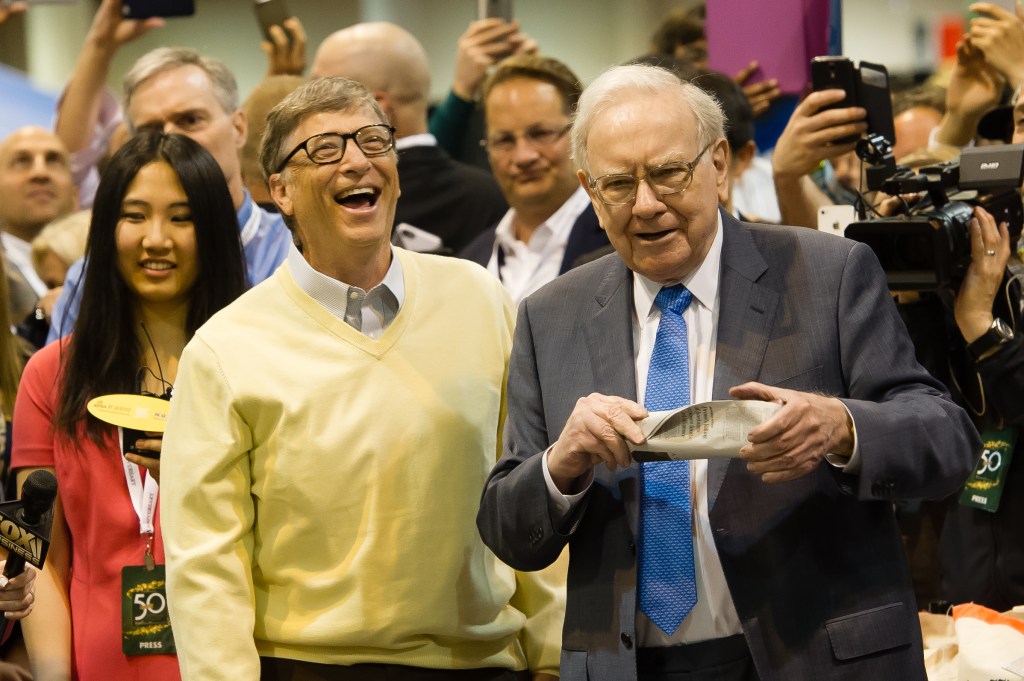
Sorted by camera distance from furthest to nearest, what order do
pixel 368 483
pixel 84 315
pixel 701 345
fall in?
1. pixel 84 315
2. pixel 368 483
3. pixel 701 345

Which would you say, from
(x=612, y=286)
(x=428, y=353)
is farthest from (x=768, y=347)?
(x=428, y=353)

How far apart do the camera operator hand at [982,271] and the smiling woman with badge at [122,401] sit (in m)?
1.74

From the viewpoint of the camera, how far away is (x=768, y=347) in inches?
90.6

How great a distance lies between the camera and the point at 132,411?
2.86 metres

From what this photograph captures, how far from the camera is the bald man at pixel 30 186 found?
5.50 m

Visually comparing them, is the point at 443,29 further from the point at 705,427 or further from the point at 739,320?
the point at 705,427

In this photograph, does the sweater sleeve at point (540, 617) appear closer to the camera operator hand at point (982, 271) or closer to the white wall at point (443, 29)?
the camera operator hand at point (982, 271)

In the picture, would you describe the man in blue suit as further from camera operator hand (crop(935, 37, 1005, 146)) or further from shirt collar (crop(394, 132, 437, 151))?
camera operator hand (crop(935, 37, 1005, 146))

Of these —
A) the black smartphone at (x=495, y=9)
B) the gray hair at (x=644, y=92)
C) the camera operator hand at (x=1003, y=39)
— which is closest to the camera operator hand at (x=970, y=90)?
the camera operator hand at (x=1003, y=39)

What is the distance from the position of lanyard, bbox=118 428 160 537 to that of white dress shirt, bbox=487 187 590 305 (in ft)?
5.06

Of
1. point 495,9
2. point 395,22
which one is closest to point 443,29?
point 395,22

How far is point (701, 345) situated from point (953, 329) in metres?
1.21

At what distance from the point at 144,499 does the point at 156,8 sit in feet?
8.78

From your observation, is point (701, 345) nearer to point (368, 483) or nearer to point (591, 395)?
point (591, 395)
